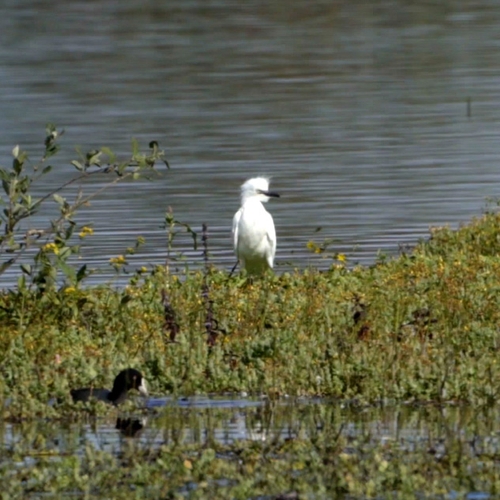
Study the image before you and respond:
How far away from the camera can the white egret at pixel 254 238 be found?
12.9 metres

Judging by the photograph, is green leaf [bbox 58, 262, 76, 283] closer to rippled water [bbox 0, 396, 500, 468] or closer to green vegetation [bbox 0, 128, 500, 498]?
green vegetation [bbox 0, 128, 500, 498]

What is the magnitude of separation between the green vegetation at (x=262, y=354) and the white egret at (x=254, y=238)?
1.76 meters

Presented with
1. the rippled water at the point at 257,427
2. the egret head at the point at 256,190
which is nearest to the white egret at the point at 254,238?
the egret head at the point at 256,190

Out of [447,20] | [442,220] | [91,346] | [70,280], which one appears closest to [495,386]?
[91,346]

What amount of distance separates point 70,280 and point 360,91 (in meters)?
16.4

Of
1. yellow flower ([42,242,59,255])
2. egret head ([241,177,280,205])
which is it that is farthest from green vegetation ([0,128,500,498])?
egret head ([241,177,280,205])

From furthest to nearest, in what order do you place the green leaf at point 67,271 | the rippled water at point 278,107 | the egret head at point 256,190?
the rippled water at point 278,107 < the egret head at point 256,190 < the green leaf at point 67,271

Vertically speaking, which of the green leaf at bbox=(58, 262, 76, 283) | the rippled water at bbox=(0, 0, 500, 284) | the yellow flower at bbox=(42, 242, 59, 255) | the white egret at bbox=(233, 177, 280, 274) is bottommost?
the green leaf at bbox=(58, 262, 76, 283)

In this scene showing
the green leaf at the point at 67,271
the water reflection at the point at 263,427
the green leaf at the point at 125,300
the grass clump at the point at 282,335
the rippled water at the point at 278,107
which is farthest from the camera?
the rippled water at the point at 278,107

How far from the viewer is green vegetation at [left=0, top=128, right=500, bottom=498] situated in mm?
6039

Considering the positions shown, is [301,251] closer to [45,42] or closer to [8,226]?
[8,226]

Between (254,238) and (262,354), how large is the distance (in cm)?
471

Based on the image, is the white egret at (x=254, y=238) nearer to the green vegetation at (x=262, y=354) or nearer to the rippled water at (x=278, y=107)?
the rippled water at (x=278, y=107)

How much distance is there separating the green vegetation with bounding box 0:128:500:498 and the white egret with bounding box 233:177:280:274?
176 centimetres
